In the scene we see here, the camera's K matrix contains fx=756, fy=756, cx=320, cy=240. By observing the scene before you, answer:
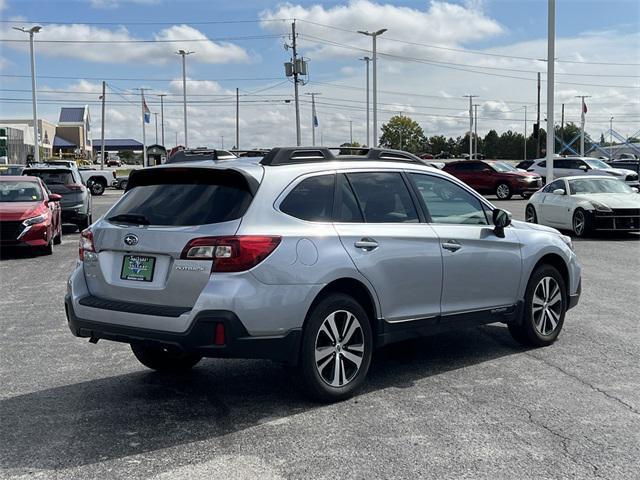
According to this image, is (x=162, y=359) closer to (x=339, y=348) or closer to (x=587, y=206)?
(x=339, y=348)

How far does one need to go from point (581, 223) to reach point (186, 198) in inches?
535

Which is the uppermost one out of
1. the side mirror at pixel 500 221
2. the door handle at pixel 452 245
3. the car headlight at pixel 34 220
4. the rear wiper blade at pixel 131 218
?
the rear wiper blade at pixel 131 218

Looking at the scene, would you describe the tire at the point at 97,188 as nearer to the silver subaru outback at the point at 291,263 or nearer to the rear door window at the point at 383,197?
the silver subaru outback at the point at 291,263

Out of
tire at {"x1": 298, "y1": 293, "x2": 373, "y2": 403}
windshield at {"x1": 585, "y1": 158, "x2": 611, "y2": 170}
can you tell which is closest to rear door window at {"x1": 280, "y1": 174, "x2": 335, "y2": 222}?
tire at {"x1": 298, "y1": 293, "x2": 373, "y2": 403}

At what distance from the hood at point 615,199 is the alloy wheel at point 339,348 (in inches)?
504

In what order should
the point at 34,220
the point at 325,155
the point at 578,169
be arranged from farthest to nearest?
the point at 578,169 < the point at 34,220 < the point at 325,155

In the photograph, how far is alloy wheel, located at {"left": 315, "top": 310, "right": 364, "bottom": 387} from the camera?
17.1ft

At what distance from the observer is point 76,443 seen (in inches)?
180

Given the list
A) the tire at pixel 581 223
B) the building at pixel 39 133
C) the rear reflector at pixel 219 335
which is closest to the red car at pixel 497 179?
the tire at pixel 581 223

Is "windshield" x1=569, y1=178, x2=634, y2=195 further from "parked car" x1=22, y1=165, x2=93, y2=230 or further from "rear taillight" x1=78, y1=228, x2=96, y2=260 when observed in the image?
"rear taillight" x1=78, y1=228, x2=96, y2=260

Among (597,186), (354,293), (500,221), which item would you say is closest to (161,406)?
(354,293)

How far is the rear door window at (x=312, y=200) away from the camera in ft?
17.1

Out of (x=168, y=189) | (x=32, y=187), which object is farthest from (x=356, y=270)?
(x=32, y=187)

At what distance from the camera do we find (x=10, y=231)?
14164 millimetres
